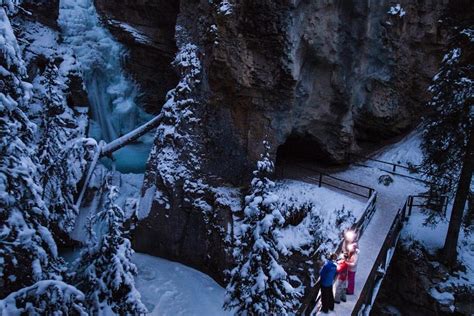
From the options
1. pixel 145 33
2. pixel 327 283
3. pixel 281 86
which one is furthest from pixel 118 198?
pixel 327 283

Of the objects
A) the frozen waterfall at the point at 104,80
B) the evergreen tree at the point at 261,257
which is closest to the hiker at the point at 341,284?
the evergreen tree at the point at 261,257

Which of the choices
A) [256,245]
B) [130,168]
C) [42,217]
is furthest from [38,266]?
[130,168]

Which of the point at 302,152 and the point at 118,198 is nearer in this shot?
the point at 118,198

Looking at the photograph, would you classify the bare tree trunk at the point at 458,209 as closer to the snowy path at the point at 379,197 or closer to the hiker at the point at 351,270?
the snowy path at the point at 379,197

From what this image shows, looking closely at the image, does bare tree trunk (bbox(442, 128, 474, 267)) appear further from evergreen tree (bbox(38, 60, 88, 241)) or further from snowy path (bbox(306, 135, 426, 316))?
evergreen tree (bbox(38, 60, 88, 241))

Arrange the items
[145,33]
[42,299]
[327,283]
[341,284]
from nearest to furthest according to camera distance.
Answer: [42,299]
[327,283]
[341,284]
[145,33]

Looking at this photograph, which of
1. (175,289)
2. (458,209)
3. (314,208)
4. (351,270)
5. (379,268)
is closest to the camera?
(351,270)

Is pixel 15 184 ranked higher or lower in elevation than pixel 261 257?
higher

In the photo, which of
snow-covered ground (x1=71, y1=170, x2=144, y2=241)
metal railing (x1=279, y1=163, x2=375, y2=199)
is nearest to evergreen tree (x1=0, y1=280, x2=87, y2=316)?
metal railing (x1=279, y1=163, x2=375, y2=199)

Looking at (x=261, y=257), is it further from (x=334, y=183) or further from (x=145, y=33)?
(x=145, y=33)

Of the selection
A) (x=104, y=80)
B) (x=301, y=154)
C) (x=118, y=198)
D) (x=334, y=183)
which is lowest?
(x=118, y=198)
